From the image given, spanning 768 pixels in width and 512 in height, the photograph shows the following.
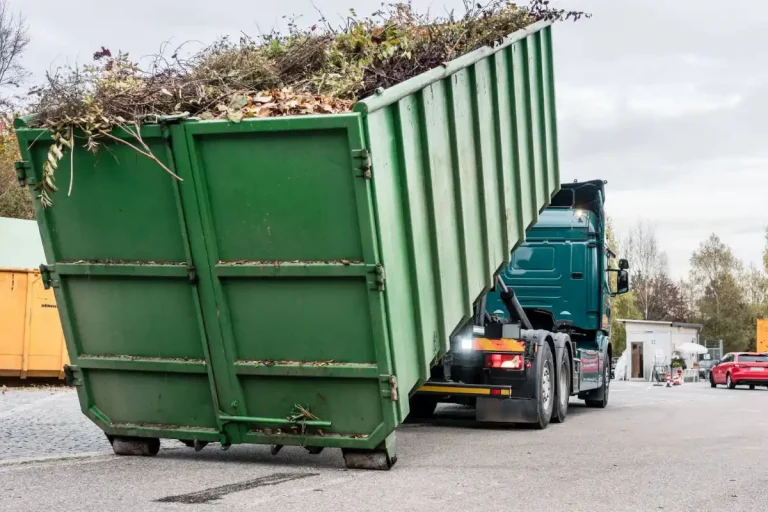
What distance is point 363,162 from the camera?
6484 mm

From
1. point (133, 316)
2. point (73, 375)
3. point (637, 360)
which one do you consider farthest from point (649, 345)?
point (133, 316)

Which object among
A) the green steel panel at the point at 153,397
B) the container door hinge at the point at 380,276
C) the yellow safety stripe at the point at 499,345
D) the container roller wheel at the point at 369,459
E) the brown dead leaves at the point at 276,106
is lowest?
the yellow safety stripe at the point at 499,345

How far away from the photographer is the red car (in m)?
32.7

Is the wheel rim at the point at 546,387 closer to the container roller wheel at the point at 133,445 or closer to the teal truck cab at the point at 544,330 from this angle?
the teal truck cab at the point at 544,330

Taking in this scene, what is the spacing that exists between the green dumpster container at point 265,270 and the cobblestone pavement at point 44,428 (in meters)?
1.22

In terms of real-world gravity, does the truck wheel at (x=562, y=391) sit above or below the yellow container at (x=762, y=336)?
above

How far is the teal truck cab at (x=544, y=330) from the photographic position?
11.2 meters

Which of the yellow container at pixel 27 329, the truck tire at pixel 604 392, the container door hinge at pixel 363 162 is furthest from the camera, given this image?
the yellow container at pixel 27 329

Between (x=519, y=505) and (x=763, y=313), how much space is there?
81767 millimetres

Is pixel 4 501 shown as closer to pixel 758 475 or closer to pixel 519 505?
pixel 519 505

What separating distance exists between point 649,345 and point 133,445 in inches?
1900

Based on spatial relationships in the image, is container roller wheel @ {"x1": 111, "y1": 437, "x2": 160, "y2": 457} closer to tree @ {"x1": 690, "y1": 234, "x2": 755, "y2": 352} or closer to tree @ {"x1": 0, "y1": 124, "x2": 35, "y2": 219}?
tree @ {"x1": 0, "y1": 124, "x2": 35, "y2": 219}

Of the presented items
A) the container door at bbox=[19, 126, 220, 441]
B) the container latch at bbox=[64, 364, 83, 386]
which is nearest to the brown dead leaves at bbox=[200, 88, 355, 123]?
the container door at bbox=[19, 126, 220, 441]

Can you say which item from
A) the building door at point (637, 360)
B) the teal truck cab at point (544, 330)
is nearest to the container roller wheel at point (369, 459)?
the teal truck cab at point (544, 330)
